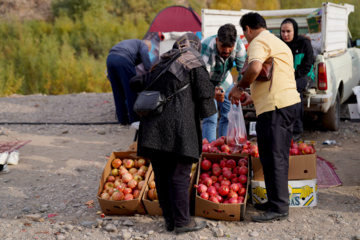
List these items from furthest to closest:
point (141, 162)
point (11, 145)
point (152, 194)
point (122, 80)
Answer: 1. point (122, 80)
2. point (11, 145)
3. point (141, 162)
4. point (152, 194)

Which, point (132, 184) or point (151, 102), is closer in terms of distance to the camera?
point (151, 102)

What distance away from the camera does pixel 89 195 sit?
464 cm

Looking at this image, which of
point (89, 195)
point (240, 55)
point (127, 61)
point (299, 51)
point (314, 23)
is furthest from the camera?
point (314, 23)

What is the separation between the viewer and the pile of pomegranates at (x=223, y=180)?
386 cm

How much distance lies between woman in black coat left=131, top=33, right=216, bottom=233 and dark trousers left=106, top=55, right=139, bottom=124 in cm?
373

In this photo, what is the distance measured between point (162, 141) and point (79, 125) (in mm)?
5531

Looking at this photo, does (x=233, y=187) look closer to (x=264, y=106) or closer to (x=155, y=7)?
(x=264, y=106)

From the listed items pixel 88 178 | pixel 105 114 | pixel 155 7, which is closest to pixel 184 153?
pixel 88 178

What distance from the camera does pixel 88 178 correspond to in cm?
521

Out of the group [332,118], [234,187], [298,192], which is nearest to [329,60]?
[332,118]

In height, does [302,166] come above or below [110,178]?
above

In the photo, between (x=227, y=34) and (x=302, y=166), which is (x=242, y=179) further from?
(x=227, y=34)

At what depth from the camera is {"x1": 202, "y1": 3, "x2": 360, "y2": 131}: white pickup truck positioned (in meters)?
6.25

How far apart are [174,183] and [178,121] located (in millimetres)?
548
